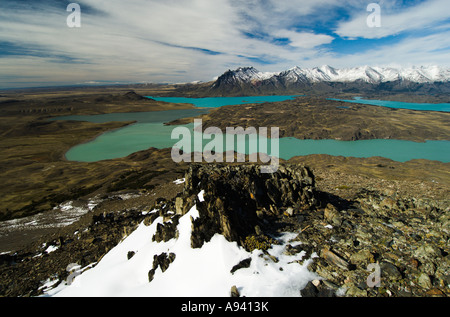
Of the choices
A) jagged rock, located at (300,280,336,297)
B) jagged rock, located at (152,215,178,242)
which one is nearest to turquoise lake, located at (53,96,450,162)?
jagged rock, located at (152,215,178,242)

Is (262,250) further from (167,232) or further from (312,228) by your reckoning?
(167,232)

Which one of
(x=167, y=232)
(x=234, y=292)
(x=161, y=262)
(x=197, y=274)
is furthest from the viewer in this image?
(x=167, y=232)

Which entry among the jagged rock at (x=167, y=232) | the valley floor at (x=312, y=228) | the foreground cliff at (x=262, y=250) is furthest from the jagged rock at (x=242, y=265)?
the jagged rock at (x=167, y=232)

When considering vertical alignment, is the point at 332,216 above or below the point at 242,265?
above

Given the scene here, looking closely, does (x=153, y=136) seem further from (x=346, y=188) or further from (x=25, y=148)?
(x=346, y=188)

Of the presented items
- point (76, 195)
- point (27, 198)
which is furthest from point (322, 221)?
point (27, 198)

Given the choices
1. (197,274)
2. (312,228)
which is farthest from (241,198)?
(197,274)
